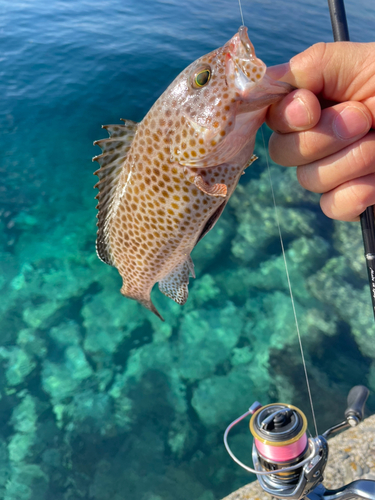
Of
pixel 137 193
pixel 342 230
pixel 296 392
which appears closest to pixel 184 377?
pixel 296 392

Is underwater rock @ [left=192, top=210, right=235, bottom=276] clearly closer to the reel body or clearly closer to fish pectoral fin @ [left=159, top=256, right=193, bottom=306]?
fish pectoral fin @ [left=159, top=256, right=193, bottom=306]

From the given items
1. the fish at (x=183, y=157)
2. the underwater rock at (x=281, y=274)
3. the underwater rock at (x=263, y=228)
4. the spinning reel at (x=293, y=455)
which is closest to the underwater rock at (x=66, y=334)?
the underwater rock at (x=281, y=274)

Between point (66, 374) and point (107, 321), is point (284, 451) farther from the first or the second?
point (107, 321)

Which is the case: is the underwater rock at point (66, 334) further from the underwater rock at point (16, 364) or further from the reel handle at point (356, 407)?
the reel handle at point (356, 407)

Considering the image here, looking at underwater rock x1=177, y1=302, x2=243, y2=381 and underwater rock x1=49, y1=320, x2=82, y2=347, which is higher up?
underwater rock x1=49, y1=320, x2=82, y2=347

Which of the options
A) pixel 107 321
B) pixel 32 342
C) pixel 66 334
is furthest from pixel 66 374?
pixel 107 321

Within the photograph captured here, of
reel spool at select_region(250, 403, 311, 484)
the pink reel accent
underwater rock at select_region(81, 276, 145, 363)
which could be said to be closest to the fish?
reel spool at select_region(250, 403, 311, 484)

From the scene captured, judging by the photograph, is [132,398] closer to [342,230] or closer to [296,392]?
[296,392]
